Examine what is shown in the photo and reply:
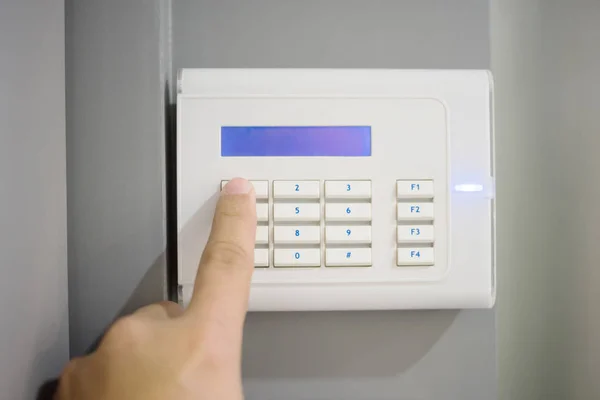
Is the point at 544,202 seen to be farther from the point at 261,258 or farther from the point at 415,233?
the point at 261,258

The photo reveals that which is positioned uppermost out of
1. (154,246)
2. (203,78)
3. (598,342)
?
(203,78)

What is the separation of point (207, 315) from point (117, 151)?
17cm

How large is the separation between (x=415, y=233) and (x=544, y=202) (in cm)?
18

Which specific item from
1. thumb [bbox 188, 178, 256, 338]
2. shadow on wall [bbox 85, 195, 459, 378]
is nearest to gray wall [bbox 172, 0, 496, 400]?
shadow on wall [bbox 85, 195, 459, 378]

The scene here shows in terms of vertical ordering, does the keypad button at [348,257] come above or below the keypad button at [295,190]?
below

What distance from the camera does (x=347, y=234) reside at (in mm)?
407

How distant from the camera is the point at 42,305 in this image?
0.36 meters

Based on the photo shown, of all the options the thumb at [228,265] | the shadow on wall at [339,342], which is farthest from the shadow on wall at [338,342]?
the thumb at [228,265]

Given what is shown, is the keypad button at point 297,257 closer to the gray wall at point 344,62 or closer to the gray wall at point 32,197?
the gray wall at point 344,62

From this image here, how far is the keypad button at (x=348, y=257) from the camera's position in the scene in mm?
405

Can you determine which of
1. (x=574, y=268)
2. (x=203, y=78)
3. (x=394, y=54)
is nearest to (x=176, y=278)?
(x=203, y=78)

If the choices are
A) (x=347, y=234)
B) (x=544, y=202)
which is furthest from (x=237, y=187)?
(x=544, y=202)

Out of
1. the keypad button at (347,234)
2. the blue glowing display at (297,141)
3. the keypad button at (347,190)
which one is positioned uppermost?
the blue glowing display at (297,141)

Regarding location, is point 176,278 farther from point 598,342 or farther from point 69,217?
point 598,342
